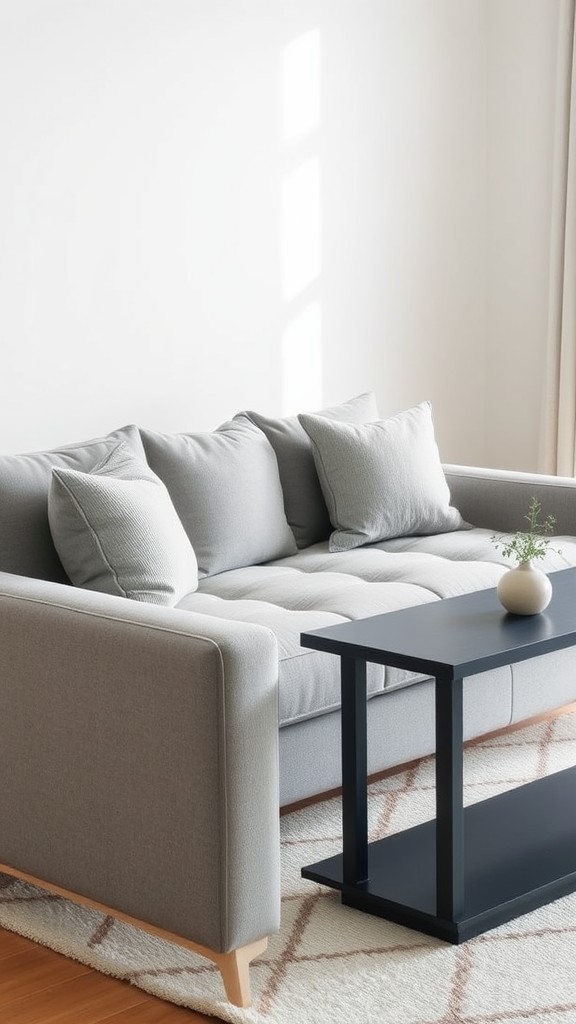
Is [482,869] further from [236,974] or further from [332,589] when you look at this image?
[332,589]

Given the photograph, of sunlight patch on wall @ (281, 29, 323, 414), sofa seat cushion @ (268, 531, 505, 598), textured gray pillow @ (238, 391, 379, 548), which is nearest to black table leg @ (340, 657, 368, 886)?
sofa seat cushion @ (268, 531, 505, 598)

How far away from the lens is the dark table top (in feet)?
7.80

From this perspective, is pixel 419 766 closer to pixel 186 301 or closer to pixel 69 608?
pixel 69 608

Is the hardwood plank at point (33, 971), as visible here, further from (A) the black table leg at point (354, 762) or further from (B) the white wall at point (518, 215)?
(B) the white wall at point (518, 215)

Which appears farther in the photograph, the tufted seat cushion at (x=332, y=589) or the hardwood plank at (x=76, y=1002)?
the tufted seat cushion at (x=332, y=589)

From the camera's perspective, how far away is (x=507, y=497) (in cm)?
419

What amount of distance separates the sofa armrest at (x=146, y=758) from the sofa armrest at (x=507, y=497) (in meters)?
1.98

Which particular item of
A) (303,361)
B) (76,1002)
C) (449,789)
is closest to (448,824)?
(449,789)

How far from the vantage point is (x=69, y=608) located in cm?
245

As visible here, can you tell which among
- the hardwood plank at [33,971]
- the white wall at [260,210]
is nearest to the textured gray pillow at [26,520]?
the white wall at [260,210]

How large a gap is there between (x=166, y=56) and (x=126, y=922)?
110 inches

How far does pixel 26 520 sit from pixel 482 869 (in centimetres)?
132

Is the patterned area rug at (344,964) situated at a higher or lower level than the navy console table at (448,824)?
lower

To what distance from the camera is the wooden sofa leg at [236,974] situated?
2.22m
